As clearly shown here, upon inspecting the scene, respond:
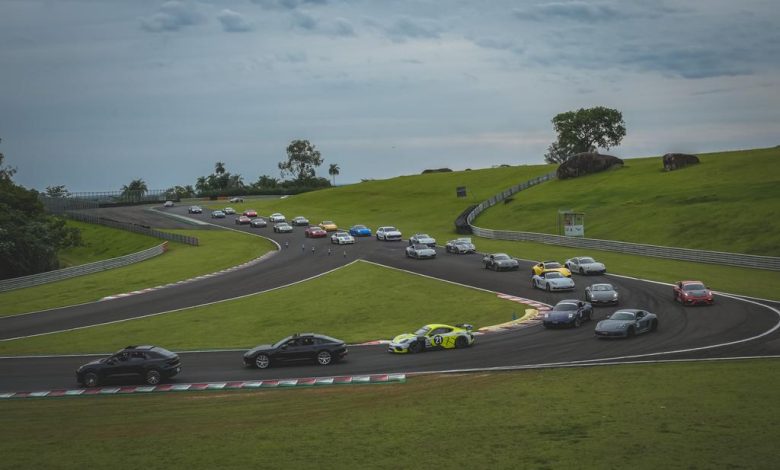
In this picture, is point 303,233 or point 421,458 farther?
point 303,233

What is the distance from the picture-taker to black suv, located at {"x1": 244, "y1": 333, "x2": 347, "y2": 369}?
30.9m

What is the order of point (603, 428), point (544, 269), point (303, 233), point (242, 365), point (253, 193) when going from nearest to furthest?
point (603, 428) → point (242, 365) → point (544, 269) → point (303, 233) → point (253, 193)

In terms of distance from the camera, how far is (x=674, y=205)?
3076 inches

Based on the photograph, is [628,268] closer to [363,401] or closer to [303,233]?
[363,401]

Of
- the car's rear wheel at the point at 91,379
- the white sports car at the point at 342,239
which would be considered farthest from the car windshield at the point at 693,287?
the white sports car at the point at 342,239

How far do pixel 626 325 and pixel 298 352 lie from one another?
45.1 feet

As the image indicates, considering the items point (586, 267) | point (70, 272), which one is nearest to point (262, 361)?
point (586, 267)

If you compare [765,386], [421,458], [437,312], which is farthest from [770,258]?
[421,458]

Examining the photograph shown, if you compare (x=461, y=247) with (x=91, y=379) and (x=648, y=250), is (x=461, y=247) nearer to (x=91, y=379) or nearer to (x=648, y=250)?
(x=648, y=250)

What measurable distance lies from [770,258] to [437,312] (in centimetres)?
2468

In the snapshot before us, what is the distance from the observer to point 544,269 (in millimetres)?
50438

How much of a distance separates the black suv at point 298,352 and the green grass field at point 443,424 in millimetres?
4307

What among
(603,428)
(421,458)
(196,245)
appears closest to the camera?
(421,458)

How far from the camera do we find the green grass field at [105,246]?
291 ft
